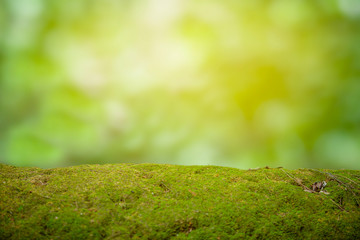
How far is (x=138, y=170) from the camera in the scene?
4.91 metres

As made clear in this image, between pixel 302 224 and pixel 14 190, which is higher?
pixel 14 190

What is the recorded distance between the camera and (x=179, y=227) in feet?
10.5

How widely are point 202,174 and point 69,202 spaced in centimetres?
242

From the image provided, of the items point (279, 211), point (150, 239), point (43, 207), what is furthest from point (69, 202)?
point (279, 211)

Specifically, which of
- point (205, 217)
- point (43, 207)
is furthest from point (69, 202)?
point (205, 217)

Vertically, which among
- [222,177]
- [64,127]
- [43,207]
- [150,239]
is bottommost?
[150,239]

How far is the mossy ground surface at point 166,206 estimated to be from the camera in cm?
309

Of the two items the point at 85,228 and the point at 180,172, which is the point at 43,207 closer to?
the point at 85,228

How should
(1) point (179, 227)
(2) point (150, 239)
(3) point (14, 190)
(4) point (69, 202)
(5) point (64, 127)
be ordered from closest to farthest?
(2) point (150, 239), (1) point (179, 227), (4) point (69, 202), (3) point (14, 190), (5) point (64, 127)

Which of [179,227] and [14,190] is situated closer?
[179,227]

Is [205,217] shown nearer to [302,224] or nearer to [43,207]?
[302,224]

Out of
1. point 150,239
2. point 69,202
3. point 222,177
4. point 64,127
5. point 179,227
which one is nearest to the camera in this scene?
point 150,239

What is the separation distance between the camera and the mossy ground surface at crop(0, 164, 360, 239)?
3.09m

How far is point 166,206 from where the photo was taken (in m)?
3.55
